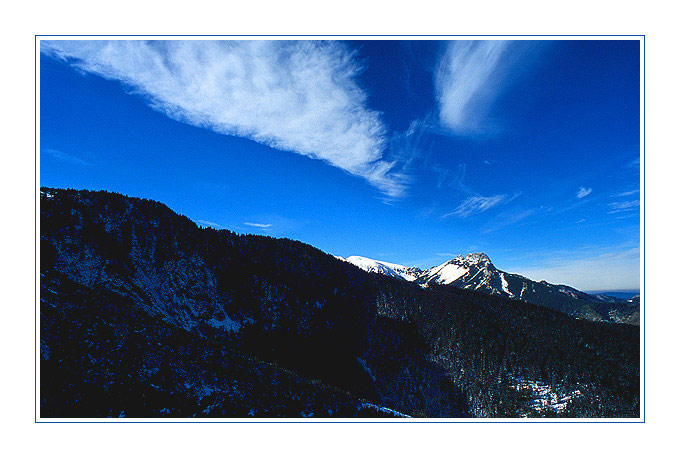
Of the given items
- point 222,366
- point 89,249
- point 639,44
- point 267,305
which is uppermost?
point 639,44

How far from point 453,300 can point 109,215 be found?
394 ft

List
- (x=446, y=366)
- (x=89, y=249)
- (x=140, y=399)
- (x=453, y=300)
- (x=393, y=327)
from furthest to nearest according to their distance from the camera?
(x=453, y=300) < (x=393, y=327) < (x=446, y=366) < (x=89, y=249) < (x=140, y=399)

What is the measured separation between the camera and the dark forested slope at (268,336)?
44.1ft

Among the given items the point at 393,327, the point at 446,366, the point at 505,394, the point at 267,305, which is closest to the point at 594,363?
the point at 505,394

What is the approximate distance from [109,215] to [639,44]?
2617 inches

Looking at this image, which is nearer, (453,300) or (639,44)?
(639,44)

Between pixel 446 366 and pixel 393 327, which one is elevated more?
pixel 393 327

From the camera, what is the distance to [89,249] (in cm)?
3966

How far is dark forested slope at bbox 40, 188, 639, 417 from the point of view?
13430mm

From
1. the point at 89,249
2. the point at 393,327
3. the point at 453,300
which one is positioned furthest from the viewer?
the point at 453,300

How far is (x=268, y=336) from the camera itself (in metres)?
64.7

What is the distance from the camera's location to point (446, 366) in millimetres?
84688
